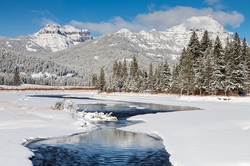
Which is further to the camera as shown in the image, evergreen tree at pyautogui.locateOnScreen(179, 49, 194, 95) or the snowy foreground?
evergreen tree at pyautogui.locateOnScreen(179, 49, 194, 95)

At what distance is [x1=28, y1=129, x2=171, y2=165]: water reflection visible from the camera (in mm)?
17031

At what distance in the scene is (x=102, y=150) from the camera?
779 inches

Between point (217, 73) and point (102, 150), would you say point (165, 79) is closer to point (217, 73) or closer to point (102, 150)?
point (217, 73)

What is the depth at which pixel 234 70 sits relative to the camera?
2835 inches

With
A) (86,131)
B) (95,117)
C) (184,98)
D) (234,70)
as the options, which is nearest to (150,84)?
(184,98)

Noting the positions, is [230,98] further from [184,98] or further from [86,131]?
[86,131]

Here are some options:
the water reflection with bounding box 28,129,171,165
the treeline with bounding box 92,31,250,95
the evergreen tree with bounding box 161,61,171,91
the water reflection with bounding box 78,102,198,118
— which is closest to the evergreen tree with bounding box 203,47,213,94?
the treeline with bounding box 92,31,250,95

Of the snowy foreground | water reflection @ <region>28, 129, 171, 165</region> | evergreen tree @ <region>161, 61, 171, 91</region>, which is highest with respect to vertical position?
evergreen tree @ <region>161, 61, 171, 91</region>

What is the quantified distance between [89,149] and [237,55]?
6277cm

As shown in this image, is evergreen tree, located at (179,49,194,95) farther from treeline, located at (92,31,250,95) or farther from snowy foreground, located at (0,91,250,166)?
snowy foreground, located at (0,91,250,166)

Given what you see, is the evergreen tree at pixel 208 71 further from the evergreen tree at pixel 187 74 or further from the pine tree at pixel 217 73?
the evergreen tree at pixel 187 74

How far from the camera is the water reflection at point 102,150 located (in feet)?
55.9

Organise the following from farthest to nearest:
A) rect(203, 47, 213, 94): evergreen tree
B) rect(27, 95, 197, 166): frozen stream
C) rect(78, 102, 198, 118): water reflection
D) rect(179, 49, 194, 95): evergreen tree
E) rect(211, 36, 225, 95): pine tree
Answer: rect(179, 49, 194, 95): evergreen tree
rect(203, 47, 213, 94): evergreen tree
rect(211, 36, 225, 95): pine tree
rect(78, 102, 198, 118): water reflection
rect(27, 95, 197, 166): frozen stream

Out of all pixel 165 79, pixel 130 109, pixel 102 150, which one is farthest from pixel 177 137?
pixel 165 79
